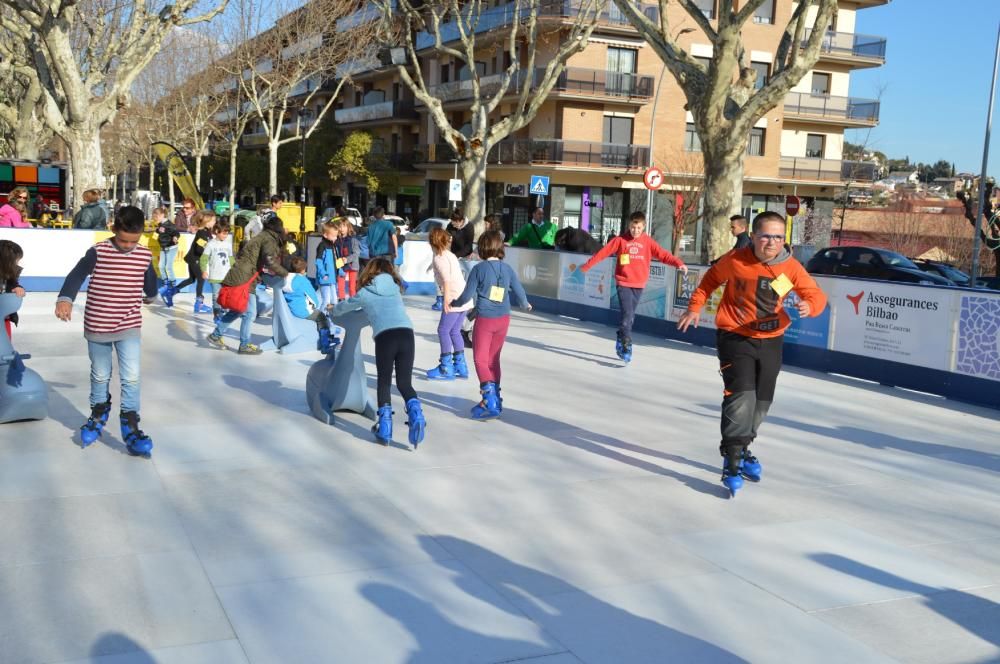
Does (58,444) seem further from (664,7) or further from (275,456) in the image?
(664,7)

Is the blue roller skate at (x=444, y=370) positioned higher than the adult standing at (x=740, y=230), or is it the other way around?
the adult standing at (x=740, y=230)

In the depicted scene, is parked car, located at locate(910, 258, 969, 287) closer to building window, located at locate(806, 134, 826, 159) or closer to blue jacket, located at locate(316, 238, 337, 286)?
blue jacket, located at locate(316, 238, 337, 286)

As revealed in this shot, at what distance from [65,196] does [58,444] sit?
25.9 m

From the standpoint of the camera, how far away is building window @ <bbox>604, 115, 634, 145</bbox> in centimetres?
4575

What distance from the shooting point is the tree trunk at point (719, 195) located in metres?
15.5

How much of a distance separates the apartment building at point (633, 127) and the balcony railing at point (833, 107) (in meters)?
0.05

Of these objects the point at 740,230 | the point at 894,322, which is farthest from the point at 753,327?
the point at 740,230

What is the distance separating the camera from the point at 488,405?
8859 mm

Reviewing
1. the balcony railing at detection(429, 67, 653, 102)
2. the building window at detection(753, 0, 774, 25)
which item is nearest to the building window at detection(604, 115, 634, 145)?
the balcony railing at detection(429, 67, 653, 102)

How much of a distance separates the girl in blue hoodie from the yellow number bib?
2749 mm

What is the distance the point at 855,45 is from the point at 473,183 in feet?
99.2

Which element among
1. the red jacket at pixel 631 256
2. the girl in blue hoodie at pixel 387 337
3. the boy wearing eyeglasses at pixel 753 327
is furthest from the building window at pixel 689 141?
the boy wearing eyeglasses at pixel 753 327

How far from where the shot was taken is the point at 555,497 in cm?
664

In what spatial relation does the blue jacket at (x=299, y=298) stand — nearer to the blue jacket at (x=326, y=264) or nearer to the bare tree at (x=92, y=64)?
the blue jacket at (x=326, y=264)
